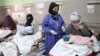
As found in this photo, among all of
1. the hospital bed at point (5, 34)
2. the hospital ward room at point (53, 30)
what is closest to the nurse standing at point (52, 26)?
the hospital ward room at point (53, 30)

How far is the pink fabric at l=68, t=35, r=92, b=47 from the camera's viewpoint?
374cm

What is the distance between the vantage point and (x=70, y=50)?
3709 mm

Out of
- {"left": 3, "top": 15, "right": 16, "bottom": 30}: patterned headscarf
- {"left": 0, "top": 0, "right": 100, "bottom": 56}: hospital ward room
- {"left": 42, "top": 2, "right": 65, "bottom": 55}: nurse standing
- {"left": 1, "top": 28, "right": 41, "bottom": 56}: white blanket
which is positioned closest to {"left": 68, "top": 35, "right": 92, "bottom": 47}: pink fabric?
{"left": 0, "top": 0, "right": 100, "bottom": 56}: hospital ward room

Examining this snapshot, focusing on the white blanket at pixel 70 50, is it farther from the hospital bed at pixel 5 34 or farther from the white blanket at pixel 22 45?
the hospital bed at pixel 5 34

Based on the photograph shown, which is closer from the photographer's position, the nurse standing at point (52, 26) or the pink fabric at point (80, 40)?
the pink fabric at point (80, 40)

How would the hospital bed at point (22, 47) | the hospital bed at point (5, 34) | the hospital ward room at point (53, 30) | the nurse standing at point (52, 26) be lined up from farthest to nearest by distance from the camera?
the hospital bed at point (5, 34) → the hospital bed at point (22, 47) → the nurse standing at point (52, 26) → the hospital ward room at point (53, 30)

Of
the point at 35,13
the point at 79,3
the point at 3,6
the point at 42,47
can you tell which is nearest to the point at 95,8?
the point at 79,3

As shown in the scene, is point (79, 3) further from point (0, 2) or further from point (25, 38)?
point (0, 2)

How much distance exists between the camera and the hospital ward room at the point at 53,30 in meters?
3.81

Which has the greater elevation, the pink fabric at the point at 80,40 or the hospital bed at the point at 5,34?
the pink fabric at the point at 80,40

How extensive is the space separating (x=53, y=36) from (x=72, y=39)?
1.76 ft

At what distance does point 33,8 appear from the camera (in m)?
5.79

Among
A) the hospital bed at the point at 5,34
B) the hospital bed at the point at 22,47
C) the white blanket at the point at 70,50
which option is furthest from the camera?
the hospital bed at the point at 5,34

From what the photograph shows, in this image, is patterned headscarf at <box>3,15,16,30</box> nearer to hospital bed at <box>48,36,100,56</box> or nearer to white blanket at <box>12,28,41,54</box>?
white blanket at <box>12,28,41,54</box>
